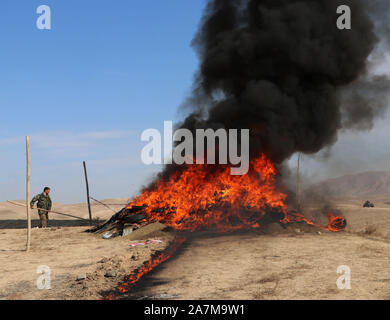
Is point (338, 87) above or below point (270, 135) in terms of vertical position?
above

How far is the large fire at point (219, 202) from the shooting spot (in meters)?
17.2

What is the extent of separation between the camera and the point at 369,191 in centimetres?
9669

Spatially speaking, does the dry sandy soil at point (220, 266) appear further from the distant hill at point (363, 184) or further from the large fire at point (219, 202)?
Answer: the distant hill at point (363, 184)

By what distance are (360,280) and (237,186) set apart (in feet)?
32.0

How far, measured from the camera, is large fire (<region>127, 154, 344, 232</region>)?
56.3ft

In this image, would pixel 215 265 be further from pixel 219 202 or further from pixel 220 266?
pixel 219 202

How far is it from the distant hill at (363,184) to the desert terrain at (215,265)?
8570 cm

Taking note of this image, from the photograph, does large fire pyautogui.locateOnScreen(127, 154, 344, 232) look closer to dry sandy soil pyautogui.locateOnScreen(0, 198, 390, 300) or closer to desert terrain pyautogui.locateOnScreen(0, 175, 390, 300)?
desert terrain pyautogui.locateOnScreen(0, 175, 390, 300)

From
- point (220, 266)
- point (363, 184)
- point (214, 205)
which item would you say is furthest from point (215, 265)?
point (363, 184)

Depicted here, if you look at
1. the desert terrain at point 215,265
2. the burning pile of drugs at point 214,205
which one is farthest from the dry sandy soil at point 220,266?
the burning pile of drugs at point 214,205

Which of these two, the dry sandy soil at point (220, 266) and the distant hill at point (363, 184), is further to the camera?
the distant hill at point (363, 184)

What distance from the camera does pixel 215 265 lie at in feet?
33.0

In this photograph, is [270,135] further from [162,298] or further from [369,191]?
[369,191]
